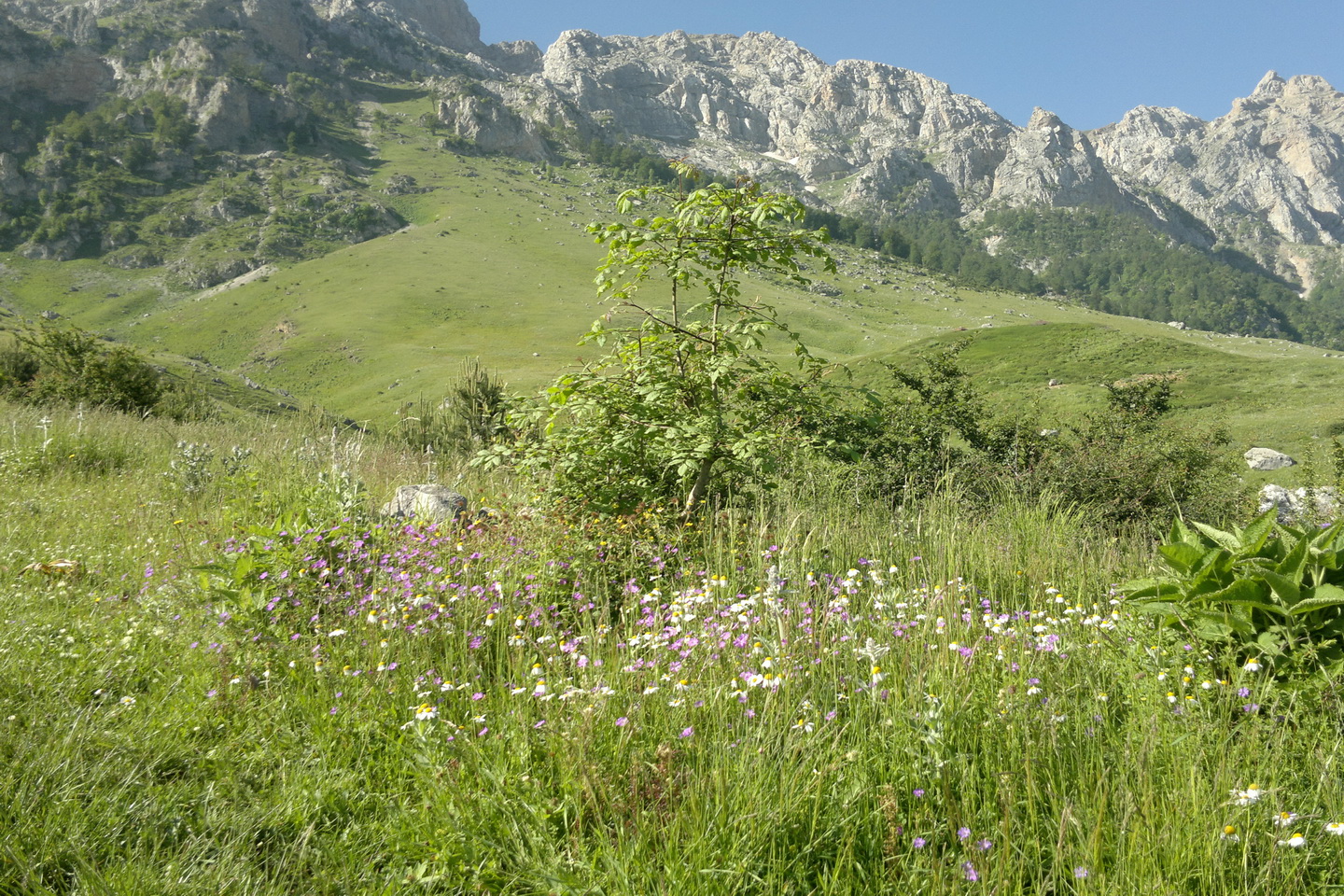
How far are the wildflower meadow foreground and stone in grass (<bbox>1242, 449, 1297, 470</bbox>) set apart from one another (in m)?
11.1

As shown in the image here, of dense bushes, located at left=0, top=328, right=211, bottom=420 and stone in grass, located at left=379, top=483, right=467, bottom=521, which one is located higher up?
stone in grass, located at left=379, top=483, right=467, bottom=521

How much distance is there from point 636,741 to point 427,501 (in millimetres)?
4769

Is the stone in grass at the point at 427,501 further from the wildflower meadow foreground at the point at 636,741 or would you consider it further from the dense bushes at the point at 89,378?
the dense bushes at the point at 89,378

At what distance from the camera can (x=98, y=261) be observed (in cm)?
10400

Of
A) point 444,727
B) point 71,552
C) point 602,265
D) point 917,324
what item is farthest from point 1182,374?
point 917,324

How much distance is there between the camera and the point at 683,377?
5348 mm

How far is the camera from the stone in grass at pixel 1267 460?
1195 centimetres

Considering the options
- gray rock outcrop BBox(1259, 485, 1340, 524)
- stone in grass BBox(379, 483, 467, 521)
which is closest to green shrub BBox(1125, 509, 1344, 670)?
gray rock outcrop BBox(1259, 485, 1340, 524)

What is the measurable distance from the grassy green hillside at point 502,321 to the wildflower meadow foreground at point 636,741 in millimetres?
10050

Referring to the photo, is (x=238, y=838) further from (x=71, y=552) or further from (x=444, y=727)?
(x=71, y=552)

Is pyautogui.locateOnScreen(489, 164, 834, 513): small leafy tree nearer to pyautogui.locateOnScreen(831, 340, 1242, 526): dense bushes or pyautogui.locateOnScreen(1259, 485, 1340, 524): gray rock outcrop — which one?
pyautogui.locateOnScreen(831, 340, 1242, 526): dense bushes

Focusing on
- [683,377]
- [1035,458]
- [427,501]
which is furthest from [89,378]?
[1035,458]

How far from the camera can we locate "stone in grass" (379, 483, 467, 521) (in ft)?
21.1

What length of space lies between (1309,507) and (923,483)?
11.8ft
